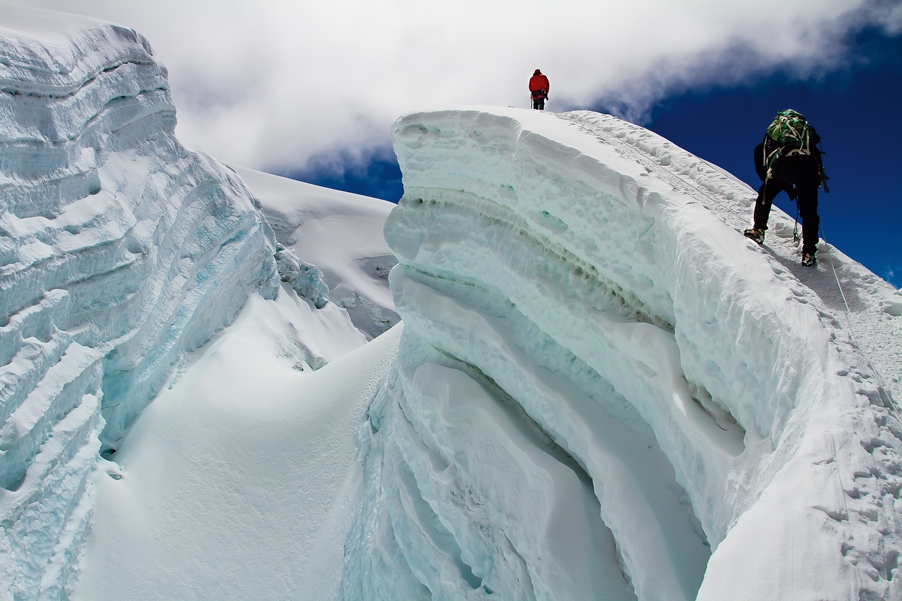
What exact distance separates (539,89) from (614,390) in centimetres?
540

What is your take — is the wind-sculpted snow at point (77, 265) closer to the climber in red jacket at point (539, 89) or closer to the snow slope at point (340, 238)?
the climber in red jacket at point (539, 89)

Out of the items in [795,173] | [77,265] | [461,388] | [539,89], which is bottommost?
[77,265]

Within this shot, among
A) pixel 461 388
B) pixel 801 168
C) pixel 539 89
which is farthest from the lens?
pixel 539 89

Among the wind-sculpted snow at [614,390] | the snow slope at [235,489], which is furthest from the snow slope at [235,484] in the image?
the wind-sculpted snow at [614,390]

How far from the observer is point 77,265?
20.0 ft

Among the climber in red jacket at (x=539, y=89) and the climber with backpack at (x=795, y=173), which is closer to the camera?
the climber with backpack at (x=795, y=173)

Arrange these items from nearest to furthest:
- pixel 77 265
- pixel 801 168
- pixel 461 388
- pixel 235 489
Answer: pixel 801 168 → pixel 461 388 → pixel 77 265 → pixel 235 489

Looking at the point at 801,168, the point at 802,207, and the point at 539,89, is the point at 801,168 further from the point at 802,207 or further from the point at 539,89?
the point at 539,89

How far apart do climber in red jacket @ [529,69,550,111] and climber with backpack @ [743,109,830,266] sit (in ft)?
14.8

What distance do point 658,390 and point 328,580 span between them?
391cm

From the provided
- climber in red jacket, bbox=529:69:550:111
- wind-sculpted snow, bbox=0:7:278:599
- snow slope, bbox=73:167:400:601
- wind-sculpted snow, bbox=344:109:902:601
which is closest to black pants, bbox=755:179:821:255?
wind-sculpted snow, bbox=344:109:902:601

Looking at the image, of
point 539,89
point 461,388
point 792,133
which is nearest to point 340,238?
point 539,89

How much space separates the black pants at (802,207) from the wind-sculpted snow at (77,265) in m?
5.92

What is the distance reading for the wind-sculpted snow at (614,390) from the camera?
1547 millimetres
